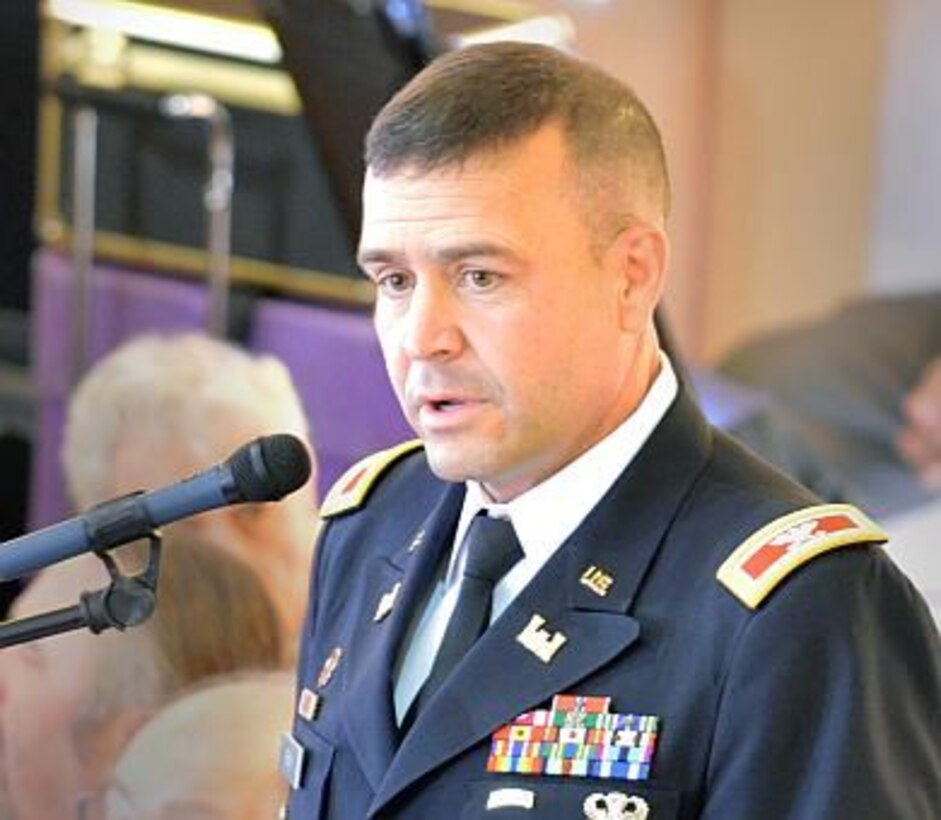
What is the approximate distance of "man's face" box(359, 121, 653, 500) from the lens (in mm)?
1438

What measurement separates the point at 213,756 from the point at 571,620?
1.38 metres

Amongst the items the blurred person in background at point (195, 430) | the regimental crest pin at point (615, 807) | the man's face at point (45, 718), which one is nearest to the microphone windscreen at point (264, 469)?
the regimental crest pin at point (615, 807)

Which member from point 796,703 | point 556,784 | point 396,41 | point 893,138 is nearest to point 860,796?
point 796,703

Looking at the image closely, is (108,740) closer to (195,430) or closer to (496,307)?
(195,430)

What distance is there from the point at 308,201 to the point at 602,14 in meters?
1.10

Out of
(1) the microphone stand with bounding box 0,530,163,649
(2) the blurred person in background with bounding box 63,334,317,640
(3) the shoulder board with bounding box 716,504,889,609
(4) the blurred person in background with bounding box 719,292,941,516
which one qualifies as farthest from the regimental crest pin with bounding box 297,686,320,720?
(4) the blurred person in background with bounding box 719,292,941,516

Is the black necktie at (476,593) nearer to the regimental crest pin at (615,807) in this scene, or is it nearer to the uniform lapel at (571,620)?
the uniform lapel at (571,620)

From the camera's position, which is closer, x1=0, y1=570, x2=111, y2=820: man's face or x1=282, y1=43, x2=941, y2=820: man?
x1=282, y1=43, x2=941, y2=820: man

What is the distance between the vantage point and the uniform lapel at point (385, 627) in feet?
5.01

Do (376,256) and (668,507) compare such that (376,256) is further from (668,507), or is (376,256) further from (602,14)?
(602,14)

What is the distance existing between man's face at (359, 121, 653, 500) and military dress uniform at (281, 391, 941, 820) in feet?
0.30

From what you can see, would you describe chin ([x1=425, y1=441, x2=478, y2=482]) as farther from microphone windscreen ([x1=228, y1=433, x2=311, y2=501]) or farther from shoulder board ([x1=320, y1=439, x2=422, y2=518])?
shoulder board ([x1=320, y1=439, x2=422, y2=518])

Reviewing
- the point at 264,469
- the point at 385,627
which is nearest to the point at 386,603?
the point at 385,627

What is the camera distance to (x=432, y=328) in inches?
56.4
